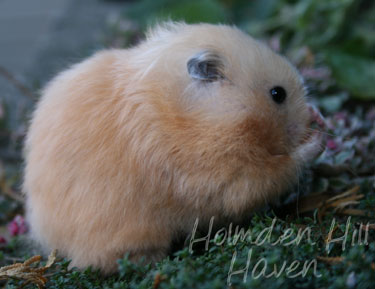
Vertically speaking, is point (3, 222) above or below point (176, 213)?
above

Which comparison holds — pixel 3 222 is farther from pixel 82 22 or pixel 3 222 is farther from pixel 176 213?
pixel 82 22

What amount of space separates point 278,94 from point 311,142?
0.41 metres

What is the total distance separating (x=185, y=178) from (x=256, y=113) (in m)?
0.58

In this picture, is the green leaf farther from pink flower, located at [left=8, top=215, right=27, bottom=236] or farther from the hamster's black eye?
pink flower, located at [left=8, top=215, right=27, bottom=236]

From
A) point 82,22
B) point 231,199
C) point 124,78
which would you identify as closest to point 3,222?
point 124,78

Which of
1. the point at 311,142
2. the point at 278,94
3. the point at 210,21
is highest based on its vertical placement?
the point at 210,21

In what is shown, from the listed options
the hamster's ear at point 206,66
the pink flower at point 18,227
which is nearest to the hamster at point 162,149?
the hamster's ear at point 206,66

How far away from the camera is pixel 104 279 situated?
2.75 m

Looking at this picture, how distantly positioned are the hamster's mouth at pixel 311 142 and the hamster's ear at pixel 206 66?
27.6 inches

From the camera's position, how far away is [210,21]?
19.1 feet

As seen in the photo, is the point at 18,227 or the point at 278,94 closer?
the point at 278,94

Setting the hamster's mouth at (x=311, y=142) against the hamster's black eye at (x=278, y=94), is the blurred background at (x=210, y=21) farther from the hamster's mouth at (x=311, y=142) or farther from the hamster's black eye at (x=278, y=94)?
the hamster's black eye at (x=278, y=94)

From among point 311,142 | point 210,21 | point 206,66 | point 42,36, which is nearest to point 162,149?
point 206,66

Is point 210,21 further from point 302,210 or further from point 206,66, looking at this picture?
point 302,210
